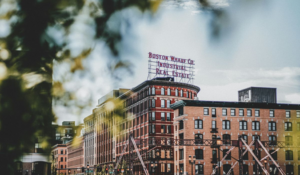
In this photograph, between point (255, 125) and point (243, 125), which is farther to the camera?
point (255, 125)

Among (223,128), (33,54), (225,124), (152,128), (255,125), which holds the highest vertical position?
(225,124)

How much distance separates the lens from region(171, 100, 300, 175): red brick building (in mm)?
102312

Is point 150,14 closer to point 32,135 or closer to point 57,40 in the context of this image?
point 57,40

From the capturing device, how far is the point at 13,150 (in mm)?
4055

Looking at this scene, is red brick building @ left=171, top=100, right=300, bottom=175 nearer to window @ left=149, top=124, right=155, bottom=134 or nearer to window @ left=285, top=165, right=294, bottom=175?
window @ left=285, top=165, right=294, bottom=175

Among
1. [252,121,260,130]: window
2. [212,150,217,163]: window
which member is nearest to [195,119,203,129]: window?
[212,150,217,163]: window

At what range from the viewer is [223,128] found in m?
105

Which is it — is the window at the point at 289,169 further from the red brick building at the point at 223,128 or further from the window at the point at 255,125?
the window at the point at 255,125

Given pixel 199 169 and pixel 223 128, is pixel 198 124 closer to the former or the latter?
pixel 223 128

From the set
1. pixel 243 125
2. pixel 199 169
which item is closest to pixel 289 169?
pixel 243 125

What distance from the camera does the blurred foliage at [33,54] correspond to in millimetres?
3852

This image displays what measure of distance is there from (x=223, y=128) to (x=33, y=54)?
4060 inches

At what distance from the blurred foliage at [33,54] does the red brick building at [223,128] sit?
97690 millimetres

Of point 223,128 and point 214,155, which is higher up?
point 223,128
